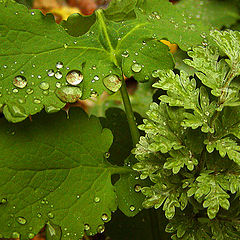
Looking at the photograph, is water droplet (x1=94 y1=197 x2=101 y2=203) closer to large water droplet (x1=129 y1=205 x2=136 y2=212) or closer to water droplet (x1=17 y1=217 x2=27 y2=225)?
large water droplet (x1=129 y1=205 x2=136 y2=212)

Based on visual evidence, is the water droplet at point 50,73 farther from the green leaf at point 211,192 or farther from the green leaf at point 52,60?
the green leaf at point 211,192

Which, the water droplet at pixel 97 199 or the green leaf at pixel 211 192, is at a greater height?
the green leaf at pixel 211 192

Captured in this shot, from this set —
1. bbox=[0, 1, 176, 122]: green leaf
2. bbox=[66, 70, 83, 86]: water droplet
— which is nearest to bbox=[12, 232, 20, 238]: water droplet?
bbox=[0, 1, 176, 122]: green leaf

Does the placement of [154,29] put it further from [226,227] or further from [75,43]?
[226,227]

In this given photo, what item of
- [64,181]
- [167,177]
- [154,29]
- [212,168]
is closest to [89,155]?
[64,181]

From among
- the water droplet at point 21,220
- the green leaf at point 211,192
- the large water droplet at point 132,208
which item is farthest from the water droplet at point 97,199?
the green leaf at point 211,192

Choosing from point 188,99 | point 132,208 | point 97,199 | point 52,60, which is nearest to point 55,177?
point 97,199

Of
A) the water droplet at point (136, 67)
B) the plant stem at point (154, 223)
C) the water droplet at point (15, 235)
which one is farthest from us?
the plant stem at point (154, 223)
